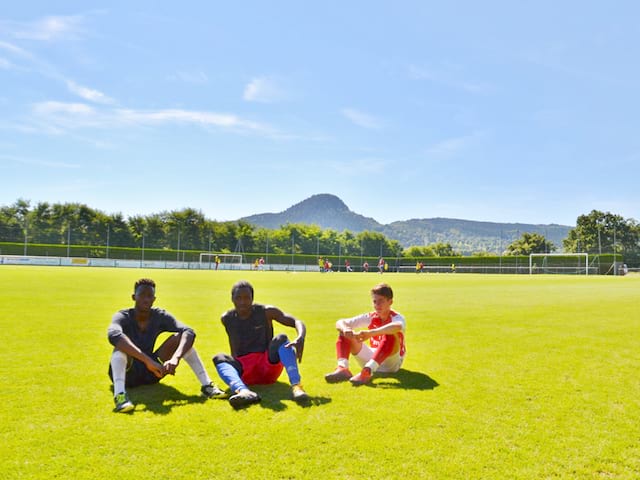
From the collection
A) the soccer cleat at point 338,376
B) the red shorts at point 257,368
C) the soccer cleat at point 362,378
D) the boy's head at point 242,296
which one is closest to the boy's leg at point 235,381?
the red shorts at point 257,368

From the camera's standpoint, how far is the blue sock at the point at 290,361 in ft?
18.0

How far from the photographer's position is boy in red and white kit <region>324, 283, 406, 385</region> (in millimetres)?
6137

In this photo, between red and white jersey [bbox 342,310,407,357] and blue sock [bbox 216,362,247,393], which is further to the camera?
red and white jersey [bbox 342,310,407,357]

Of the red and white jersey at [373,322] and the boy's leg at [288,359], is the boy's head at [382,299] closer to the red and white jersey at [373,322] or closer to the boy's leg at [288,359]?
the red and white jersey at [373,322]

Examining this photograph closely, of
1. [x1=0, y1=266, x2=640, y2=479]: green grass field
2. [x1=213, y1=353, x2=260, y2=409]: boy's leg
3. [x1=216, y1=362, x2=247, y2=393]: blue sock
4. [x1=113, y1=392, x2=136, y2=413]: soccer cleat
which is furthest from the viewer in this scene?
[x1=216, y1=362, x2=247, y2=393]: blue sock

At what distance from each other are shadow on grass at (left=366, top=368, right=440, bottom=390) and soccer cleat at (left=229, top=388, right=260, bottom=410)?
1701mm

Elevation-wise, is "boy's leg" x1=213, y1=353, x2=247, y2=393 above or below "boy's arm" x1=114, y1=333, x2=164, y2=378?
below

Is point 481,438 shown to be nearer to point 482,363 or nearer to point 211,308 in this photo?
point 482,363

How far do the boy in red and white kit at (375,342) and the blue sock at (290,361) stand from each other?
756mm

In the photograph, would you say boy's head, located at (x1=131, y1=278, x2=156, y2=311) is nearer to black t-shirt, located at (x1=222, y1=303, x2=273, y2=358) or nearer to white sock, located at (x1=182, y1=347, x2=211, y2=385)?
white sock, located at (x1=182, y1=347, x2=211, y2=385)

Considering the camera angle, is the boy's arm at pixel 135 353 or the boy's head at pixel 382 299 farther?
the boy's head at pixel 382 299

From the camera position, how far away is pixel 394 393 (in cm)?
567

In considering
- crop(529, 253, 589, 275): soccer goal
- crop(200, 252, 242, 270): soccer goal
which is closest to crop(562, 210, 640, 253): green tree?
crop(529, 253, 589, 275): soccer goal

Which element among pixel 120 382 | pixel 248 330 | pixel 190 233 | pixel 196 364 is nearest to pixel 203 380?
pixel 196 364
